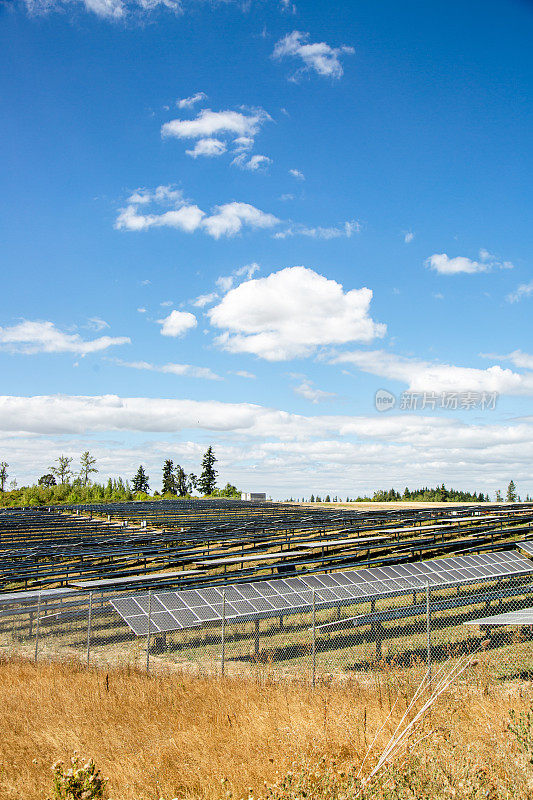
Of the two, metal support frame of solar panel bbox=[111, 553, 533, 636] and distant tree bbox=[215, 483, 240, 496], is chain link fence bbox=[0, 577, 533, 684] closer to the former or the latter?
metal support frame of solar panel bbox=[111, 553, 533, 636]

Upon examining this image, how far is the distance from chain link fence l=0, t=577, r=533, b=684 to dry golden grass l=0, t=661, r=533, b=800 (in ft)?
6.48

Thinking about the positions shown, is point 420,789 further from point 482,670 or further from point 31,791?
point 482,670

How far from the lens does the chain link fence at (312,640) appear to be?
13.4 metres

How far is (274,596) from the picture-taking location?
15.2 m

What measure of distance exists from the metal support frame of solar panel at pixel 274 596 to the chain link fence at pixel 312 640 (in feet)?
0.52

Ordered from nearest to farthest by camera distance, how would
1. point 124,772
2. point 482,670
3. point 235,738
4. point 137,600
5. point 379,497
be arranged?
point 124,772
point 235,738
point 482,670
point 137,600
point 379,497

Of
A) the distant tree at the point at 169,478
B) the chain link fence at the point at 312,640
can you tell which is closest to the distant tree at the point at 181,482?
the distant tree at the point at 169,478

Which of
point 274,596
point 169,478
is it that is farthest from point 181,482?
point 274,596

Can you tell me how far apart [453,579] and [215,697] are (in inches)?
433

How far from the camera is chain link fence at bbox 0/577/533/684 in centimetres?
1338

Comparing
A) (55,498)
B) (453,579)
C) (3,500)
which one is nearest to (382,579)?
(453,579)

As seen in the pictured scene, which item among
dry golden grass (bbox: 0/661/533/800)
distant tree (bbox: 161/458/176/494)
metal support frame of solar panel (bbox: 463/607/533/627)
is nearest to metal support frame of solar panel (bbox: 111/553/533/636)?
metal support frame of solar panel (bbox: 463/607/533/627)

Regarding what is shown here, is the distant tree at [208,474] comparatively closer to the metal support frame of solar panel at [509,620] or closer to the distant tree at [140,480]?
the distant tree at [140,480]

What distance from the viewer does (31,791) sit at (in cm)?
695
